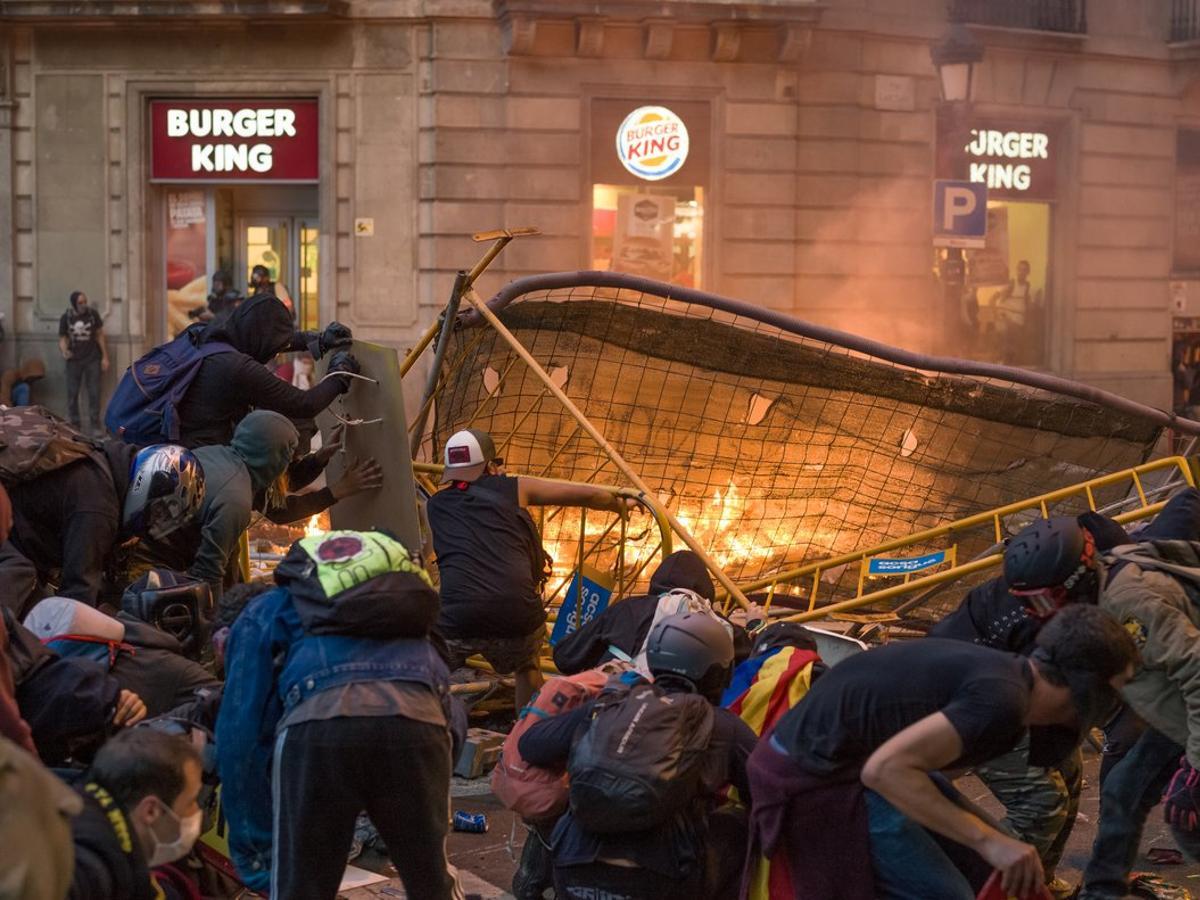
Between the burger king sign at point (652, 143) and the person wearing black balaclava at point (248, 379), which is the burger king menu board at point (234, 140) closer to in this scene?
the burger king sign at point (652, 143)

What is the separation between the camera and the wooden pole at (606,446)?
273 inches

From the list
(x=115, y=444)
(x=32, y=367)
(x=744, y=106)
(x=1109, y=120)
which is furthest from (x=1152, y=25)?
(x=115, y=444)

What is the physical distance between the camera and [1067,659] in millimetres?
3861

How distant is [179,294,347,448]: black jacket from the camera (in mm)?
7012

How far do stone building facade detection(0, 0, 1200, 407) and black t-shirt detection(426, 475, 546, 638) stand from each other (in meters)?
11.9

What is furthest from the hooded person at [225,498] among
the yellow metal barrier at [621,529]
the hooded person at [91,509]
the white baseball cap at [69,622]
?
the yellow metal barrier at [621,529]

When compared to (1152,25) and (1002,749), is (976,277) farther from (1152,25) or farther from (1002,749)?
(1002,749)

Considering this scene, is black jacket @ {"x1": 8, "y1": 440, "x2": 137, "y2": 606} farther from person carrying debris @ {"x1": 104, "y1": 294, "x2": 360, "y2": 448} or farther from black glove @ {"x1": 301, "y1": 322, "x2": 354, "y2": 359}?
black glove @ {"x1": 301, "y1": 322, "x2": 354, "y2": 359}

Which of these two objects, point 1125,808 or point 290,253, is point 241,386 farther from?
point 290,253

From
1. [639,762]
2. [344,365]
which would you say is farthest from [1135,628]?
[344,365]

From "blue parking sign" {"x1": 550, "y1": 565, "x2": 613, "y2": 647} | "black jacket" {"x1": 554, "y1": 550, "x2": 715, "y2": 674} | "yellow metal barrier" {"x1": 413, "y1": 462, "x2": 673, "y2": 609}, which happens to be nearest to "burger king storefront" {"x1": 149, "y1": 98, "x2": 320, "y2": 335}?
"yellow metal barrier" {"x1": 413, "y1": 462, "x2": 673, "y2": 609}

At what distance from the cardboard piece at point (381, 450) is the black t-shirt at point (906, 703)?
3271 millimetres

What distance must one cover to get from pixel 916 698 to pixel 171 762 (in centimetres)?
167

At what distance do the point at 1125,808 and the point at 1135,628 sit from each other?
2.07ft
